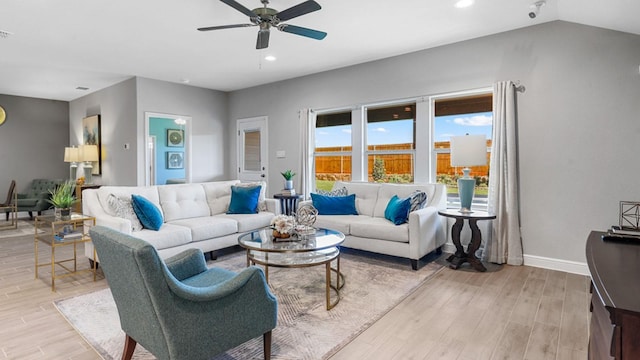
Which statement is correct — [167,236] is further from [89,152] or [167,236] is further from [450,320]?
[89,152]

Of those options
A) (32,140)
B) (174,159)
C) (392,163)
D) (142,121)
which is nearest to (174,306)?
(392,163)

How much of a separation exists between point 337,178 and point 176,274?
386 cm

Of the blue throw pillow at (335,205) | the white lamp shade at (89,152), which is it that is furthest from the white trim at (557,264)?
the white lamp shade at (89,152)

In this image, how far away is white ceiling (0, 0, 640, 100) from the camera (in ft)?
10.8

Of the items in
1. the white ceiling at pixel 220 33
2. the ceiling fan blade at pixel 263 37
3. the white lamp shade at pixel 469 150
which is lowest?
the white lamp shade at pixel 469 150

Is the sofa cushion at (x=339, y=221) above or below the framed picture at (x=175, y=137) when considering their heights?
below

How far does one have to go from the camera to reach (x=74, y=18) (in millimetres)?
3592

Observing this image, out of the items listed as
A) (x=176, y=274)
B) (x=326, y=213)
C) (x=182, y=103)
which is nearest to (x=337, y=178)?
(x=326, y=213)

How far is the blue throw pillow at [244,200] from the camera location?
4660 mm

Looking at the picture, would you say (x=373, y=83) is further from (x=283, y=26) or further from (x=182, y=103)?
(x=182, y=103)

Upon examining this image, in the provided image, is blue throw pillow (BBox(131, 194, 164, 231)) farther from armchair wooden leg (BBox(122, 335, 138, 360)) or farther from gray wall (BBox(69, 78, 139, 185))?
gray wall (BBox(69, 78, 139, 185))

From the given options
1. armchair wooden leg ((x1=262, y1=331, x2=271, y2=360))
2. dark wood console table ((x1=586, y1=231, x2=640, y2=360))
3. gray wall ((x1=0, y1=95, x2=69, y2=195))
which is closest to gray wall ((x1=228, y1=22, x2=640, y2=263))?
dark wood console table ((x1=586, y1=231, x2=640, y2=360))

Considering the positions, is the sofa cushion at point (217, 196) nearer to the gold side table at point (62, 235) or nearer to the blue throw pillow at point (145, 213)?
the blue throw pillow at point (145, 213)

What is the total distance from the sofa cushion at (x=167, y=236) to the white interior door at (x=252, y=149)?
9.65ft
